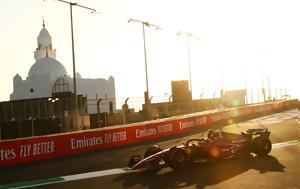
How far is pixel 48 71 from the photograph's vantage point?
10000 centimetres

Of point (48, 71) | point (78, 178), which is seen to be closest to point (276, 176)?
point (78, 178)

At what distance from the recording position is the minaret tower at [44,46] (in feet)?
385

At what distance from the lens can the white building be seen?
3787 inches

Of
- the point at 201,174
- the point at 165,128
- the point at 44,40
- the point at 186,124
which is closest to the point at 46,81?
the point at 44,40

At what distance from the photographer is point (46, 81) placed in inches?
3772

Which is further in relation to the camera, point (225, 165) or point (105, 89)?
point (105, 89)

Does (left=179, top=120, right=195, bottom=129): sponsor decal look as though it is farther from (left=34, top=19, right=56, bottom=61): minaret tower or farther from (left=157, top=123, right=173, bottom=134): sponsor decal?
(left=34, top=19, right=56, bottom=61): minaret tower

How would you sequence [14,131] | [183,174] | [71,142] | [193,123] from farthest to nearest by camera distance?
[193,123] < [14,131] < [71,142] < [183,174]

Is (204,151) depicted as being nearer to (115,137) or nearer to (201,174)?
(201,174)

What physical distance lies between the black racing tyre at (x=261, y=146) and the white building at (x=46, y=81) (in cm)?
6991

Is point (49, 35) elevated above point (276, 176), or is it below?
above

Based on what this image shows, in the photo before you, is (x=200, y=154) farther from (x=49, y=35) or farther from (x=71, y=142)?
(x=49, y=35)

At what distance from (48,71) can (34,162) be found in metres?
81.9

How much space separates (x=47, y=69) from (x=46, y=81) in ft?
17.6
